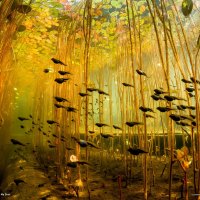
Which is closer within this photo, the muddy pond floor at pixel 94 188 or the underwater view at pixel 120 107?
the underwater view at pixel 120 107

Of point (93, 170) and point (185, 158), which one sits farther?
point (93, 170)

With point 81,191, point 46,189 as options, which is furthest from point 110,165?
point 46,189

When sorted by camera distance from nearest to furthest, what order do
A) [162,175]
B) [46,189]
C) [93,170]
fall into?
1. [46,189]
2. [162,175]
3. [93,170]

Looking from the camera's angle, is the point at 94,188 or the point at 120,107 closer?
the point at 94,188

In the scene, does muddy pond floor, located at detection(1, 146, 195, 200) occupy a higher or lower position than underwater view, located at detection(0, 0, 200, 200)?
lower

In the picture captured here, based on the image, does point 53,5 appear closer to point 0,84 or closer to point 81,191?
point 0,84

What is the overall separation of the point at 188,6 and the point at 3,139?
8057mm

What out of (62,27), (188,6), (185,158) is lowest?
(185,158)

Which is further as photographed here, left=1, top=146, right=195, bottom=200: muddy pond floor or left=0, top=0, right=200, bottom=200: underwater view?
left=1, top=146, right=195, bottom=200: muddy pond floor

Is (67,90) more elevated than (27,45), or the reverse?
(27,45)

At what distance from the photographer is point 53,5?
19.5ft

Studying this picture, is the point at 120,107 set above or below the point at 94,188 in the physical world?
above

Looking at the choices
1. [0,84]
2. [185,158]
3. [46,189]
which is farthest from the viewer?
[46,189]

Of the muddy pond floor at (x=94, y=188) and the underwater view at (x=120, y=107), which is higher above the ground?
the underwater view at (x=120, y=107)
